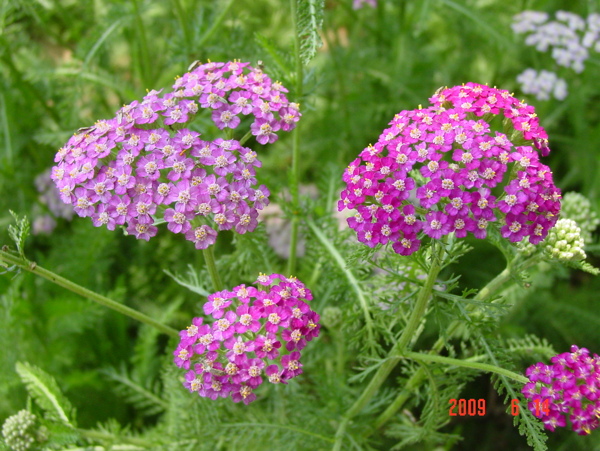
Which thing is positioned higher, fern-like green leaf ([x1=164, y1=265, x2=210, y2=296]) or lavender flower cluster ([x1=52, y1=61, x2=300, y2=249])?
lavender flower cluster ([x1=52, y1=61, x2=300, y2=249])

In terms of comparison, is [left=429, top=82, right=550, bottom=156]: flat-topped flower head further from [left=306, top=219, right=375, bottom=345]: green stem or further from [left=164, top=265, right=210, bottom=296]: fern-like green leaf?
[left=164, top=265, right=210, bottom=296]: fern-like green leaf

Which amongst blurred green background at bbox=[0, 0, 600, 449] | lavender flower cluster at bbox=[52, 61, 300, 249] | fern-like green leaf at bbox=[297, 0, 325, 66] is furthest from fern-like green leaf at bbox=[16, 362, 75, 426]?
fern-like green leaf at bbox=[297, 0, 325, 66]

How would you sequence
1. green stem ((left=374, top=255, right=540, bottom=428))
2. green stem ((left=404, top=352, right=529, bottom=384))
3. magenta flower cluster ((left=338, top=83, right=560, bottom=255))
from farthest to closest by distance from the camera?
green stem ((left=374, top=255, right=540, bottom=428))
green stem ((left=404, top=352, right=529, bottom=384))
magenta flower cluster ((left=338, top=83, right=560, bottom=255))

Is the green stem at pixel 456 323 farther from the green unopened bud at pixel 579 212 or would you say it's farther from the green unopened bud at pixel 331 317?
the green unopened bud at pixel 579 212

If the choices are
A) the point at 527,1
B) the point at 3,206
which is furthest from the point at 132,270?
the point at 527,1

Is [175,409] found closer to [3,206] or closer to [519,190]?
[519,190]

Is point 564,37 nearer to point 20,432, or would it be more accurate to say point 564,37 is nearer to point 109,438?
point 109,438


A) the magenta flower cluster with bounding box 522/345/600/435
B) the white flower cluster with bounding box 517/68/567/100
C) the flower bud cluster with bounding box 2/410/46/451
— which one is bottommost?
the flower bud cluster with bounding box 2/410/46/451

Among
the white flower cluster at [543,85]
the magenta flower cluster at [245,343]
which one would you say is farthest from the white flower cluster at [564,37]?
the magenta flower cluster at [245,343]
